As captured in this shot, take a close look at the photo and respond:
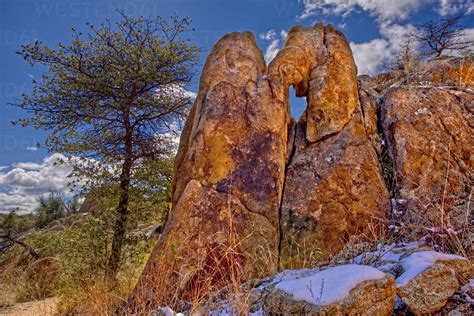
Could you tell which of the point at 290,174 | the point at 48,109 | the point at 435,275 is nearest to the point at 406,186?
the point at 290,174

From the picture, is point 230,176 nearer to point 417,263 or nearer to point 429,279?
point 417,263

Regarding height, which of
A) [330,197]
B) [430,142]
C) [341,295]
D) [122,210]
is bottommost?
[341,295]

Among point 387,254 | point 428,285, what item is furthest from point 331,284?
point 387,254

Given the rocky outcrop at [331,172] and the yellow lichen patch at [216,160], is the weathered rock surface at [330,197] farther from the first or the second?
the yellow lichen patch at [216,160]

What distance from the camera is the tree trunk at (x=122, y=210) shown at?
28.3 feet

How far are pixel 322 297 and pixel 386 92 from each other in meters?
6.21

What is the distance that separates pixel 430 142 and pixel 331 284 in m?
5.07

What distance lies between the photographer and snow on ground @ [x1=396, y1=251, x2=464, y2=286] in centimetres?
309

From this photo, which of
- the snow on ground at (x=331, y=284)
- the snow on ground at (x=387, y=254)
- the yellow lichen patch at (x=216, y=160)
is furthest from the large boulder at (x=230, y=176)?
the snow on ground at (x=331, y=284)

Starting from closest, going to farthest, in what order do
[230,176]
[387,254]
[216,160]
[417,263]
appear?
[417,263] → [387,254] → [230,176] → [216,160]

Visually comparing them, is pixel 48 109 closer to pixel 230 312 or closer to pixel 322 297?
pixel 230 312

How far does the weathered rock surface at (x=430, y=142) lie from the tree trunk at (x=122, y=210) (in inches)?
249

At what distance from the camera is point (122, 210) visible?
9.23 m

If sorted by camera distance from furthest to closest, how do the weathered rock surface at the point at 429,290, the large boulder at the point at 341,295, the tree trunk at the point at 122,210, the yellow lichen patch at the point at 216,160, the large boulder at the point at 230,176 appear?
the tree trunk at the point at 122,210 → the yellow lichen patch at the point at 216,160 → the large boulder at the point at 230,176 → the weathered rock surface at the point at 429,290 → the large boulder at the point at 341,295
